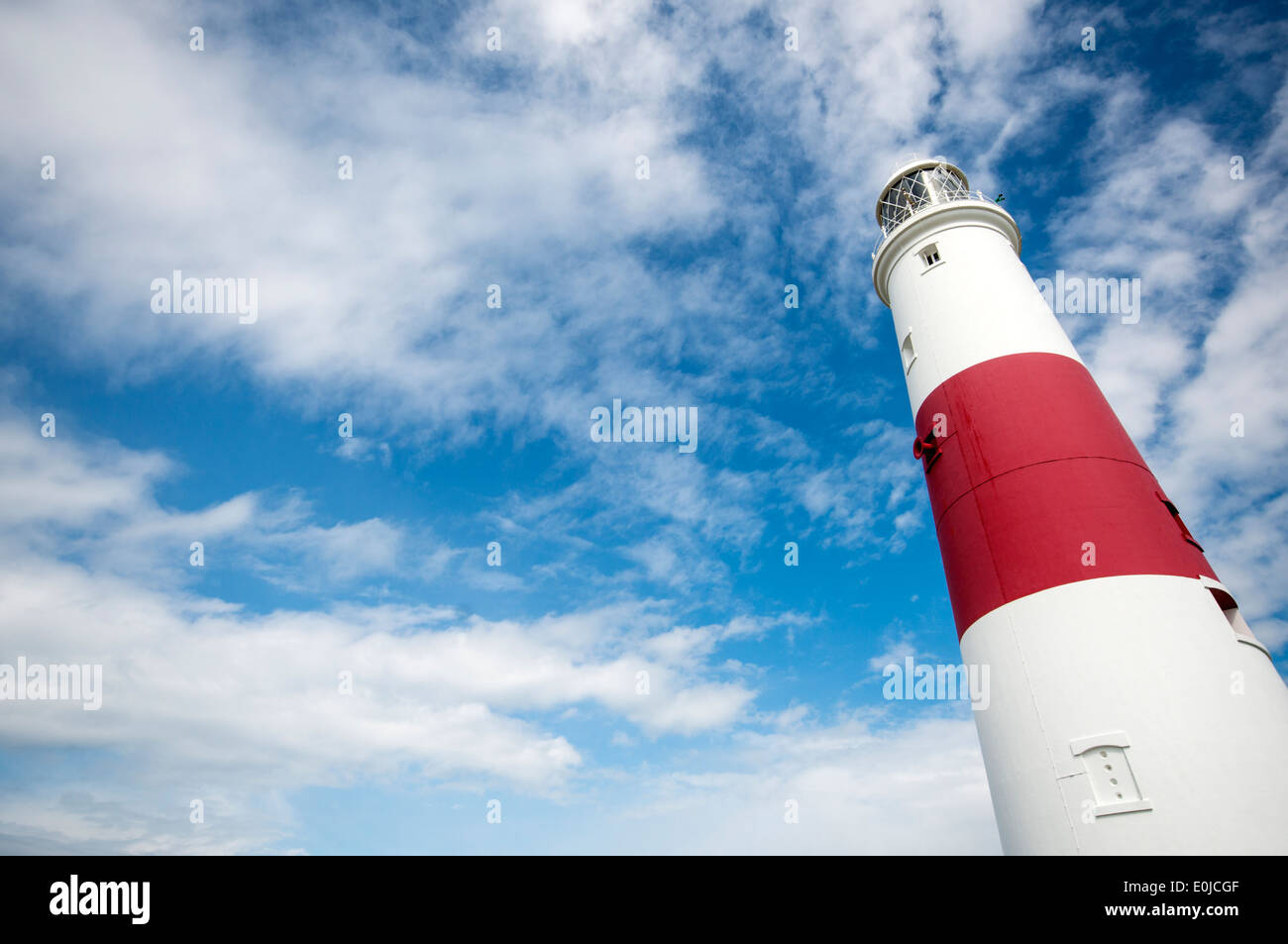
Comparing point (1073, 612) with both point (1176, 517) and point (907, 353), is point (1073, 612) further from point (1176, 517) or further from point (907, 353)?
point (907, 353)

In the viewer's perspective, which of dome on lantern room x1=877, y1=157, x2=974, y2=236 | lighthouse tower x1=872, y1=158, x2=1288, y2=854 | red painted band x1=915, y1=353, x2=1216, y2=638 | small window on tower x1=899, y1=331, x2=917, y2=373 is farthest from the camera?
dome on lantern room x1=877, y1=157, x2=974, y2=236

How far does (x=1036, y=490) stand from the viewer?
11.8m

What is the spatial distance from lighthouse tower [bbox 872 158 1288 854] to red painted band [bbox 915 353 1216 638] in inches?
1.3

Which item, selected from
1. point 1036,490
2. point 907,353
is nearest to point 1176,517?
point 1036,490

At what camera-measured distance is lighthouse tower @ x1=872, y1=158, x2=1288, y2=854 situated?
9.29 metres

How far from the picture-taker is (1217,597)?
36.9 ft

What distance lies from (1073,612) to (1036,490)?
2276 millimetres

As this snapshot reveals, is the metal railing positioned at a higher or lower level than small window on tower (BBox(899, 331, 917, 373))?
higher

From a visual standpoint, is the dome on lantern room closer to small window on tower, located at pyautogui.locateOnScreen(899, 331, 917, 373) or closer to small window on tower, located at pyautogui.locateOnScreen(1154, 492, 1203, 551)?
small window on tower, located at pyautogui.locateOnScreen(899, 331, 917, 373)

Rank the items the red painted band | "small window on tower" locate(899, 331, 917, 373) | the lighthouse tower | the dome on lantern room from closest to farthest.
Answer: the lighthouse tower < the red painted band < "small window on tower" locate(899, 331, 917, 373) < the dome on lantern room

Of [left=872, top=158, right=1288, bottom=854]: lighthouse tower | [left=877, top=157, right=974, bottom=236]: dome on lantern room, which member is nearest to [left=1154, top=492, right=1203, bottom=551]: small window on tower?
[left=872, top=158, right=1288, bottom=854]: lighthouse tower
